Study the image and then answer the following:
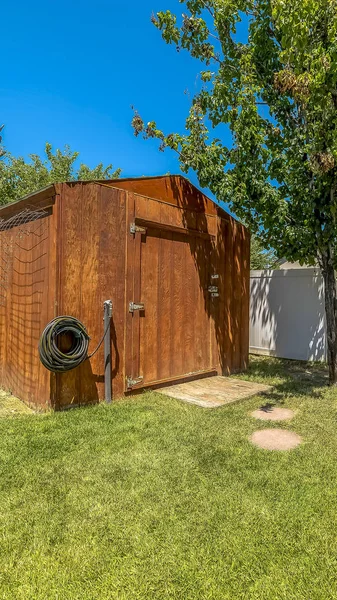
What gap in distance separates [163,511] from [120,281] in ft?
7.96

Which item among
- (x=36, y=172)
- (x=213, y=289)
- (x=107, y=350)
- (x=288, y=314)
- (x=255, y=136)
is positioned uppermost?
(x=36, y=172)

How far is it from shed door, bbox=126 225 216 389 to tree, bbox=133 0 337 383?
88 centimetres

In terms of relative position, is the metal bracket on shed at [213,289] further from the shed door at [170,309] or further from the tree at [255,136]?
the tree at [255,136]

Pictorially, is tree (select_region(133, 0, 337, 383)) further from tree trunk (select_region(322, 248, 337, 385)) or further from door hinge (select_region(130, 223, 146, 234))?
door hinge (select_region(130, 223, 146, 234))

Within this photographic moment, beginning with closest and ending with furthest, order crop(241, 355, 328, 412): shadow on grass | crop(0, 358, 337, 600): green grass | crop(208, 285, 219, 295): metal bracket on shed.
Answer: crop(0, 358, 337, 600): green grass < crop(241, 355, 328, 412): shadow on grass < crop(208, 285, 219, 295): metal bracket on shed

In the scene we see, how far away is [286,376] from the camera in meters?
5.20

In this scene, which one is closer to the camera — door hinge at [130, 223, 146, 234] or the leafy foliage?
door hinge at [130, 223, 146, 234]

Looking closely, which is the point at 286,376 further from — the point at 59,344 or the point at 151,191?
the point at 59,344

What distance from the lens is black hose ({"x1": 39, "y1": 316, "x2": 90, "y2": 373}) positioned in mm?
3133

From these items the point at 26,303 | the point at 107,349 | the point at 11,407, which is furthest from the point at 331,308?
the point at 11,407

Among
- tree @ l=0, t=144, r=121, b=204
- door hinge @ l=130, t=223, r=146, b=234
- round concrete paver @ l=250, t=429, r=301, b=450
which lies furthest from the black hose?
tree @ l=0, t=144, r=121, b=204

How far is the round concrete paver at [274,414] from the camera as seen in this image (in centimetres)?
327

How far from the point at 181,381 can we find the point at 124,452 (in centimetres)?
211

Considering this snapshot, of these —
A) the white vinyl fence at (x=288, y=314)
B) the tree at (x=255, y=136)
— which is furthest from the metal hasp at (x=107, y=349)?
the white vinyl fence at (x=288, y=314)
